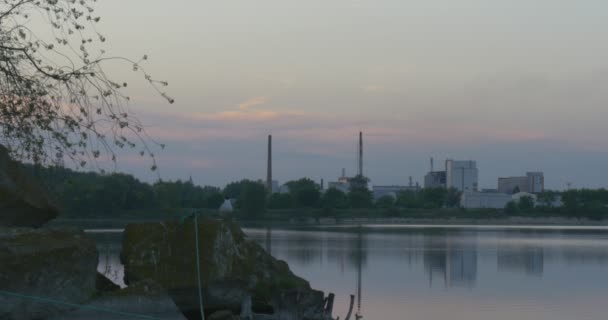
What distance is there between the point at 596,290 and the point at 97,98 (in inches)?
1212

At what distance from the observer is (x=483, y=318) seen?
2852 cm

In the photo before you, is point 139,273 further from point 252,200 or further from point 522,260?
point 252,200

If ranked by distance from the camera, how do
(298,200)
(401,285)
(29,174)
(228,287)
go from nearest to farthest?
1. (29,174)
2. (228,287)
3. (401,285)
4. (298,200)

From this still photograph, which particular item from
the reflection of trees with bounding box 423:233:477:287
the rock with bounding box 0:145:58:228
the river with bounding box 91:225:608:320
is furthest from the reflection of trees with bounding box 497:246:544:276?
the rock with bounding box 0:145:58:228

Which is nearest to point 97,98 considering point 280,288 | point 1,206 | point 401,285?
point 1,206

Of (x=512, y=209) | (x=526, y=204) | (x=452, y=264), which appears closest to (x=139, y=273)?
(x=452, y=264)

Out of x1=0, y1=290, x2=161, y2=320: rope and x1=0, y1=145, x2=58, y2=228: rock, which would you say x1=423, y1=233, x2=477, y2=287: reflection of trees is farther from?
x1=0, y1=290, x2=161, y2=320: rope

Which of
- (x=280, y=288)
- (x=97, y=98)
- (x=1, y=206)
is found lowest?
(x=280, y=288)

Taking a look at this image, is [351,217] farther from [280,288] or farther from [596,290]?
[280,288]

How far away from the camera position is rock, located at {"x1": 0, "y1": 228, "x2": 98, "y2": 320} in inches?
502

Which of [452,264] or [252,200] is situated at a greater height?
[252,200]

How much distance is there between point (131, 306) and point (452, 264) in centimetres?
3831

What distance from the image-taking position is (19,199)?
14.3 m

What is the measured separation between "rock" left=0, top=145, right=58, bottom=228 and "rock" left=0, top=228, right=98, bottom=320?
1.12 metres
